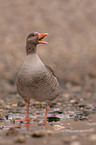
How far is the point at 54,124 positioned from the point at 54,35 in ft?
85.6

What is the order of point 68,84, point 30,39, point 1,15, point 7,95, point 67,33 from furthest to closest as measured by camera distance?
point 1,15
point 67,33
point 68,84
point 7,95
point 30,39

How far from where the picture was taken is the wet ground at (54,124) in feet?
20.9

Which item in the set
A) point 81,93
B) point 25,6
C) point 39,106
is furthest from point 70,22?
point 39,106

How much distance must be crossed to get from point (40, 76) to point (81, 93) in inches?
297

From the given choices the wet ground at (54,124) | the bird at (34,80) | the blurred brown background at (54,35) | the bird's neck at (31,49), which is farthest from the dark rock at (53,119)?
the blurred brown background at (54,35)

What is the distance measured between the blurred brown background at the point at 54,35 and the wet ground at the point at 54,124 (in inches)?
216

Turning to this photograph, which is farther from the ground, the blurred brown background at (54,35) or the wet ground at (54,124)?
the blurred brown background at (54,35)

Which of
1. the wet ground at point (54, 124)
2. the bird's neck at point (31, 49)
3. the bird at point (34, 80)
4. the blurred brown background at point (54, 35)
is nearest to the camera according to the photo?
the wet ground at point (54, 124)

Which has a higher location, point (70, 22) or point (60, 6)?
point (60, 6)

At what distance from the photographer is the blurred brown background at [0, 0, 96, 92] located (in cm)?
2131

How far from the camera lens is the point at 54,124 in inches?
342

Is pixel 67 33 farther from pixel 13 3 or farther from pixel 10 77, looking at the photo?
pixel 10 77

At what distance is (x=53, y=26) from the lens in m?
36.5

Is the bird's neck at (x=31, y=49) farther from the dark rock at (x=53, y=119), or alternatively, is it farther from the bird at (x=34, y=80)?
the dark rock at (x=53, y=119)
